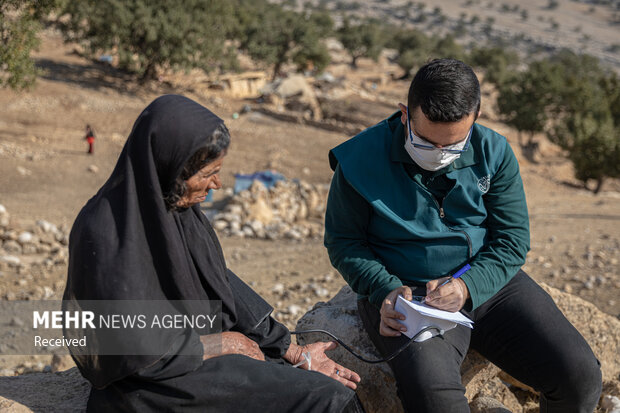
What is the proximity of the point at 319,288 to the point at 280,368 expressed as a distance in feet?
12.7

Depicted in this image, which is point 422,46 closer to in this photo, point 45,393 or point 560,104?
point 560,104

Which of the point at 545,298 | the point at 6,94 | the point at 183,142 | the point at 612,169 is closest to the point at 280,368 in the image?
the point at 183,142

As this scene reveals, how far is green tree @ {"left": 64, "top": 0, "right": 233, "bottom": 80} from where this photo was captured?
1803 cm

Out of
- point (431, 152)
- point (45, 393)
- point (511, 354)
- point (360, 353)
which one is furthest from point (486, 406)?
point (45, 393)

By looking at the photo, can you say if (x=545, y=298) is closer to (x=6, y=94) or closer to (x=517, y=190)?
(x=517, y=190)

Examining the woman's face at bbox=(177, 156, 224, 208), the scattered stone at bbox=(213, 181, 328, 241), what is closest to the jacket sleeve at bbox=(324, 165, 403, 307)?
the woman's face at bbox=(177, 156, 224, 208)

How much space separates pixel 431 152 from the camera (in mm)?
2443

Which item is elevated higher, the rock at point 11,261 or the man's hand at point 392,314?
the man's hand at point 392,314

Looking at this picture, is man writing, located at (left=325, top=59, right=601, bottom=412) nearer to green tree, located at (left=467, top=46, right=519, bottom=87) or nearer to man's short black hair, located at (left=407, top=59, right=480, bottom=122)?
man's short black hair, located at (left=407, top=59, right=480, bottom=122)

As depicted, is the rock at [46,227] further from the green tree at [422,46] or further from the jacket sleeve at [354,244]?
the green tree at [422,46]

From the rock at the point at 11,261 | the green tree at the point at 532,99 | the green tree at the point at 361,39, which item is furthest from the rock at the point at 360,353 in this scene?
the green tree at the point at 361,39

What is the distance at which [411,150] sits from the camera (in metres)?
2.50

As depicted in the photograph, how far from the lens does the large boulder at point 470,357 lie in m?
2.78

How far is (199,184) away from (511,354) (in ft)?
5.20
